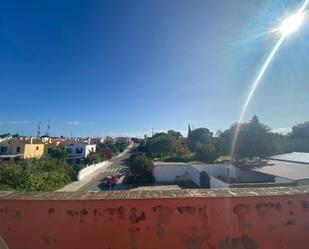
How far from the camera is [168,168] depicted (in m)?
29.8

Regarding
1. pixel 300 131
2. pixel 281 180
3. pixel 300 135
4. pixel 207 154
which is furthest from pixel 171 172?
pixel 300 131

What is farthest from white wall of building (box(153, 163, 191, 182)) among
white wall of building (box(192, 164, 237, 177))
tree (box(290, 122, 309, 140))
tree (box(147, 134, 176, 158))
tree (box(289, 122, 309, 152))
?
tree (box(290, 122, 309, 140))

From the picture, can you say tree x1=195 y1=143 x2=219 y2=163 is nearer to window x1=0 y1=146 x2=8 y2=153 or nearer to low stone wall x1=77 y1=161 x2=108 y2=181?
low stone wall x1=77 y1=161 x2=108 y2=181

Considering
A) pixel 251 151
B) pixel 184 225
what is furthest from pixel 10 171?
pixel 251 151

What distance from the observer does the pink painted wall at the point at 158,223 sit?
11.0ft

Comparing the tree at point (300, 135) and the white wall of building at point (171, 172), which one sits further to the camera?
the tree at point (300, 135)

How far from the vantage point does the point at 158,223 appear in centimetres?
336

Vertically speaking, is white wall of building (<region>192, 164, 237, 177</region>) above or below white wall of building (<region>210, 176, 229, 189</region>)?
above

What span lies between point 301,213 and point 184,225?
1.75m

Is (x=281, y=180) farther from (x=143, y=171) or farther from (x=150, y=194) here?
(x=150, y=194)

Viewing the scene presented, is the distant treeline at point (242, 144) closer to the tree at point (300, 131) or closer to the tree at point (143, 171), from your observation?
the tree at point (300, 131)

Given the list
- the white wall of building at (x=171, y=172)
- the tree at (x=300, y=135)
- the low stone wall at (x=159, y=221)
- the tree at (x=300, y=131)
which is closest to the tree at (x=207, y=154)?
the white wall of building at (x=171, y=172)

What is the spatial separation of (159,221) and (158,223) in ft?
0.10

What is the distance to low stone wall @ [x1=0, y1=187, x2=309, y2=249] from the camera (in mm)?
3359
